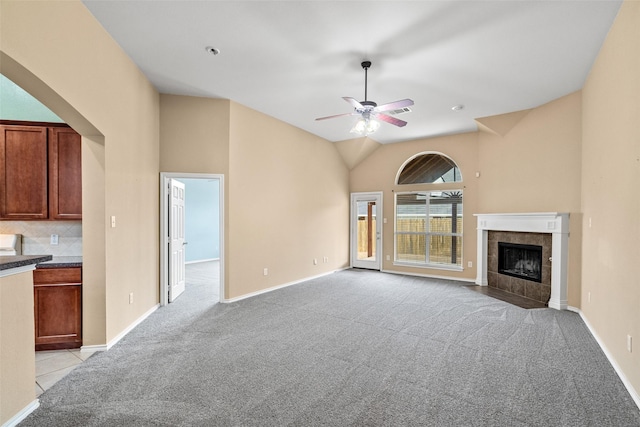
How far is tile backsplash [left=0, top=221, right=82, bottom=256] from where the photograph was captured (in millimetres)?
3357

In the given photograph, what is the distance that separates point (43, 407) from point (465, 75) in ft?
17.2

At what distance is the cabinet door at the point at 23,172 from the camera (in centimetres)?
319

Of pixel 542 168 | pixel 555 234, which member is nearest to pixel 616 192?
pixel 555 234

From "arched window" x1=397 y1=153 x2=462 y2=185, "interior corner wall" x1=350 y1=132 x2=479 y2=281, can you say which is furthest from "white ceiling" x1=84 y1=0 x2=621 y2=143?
"arched window" x1=397 y1=153 x2=462 y2=185

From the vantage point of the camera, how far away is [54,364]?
2.76 meters

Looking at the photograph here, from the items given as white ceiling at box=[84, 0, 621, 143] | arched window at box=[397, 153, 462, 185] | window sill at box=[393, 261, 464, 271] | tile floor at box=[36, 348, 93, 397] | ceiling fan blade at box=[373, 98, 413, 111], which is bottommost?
tile floor at box=[36, 348, 93, 397]

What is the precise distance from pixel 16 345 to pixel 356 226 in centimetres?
663

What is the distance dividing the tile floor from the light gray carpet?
11cm

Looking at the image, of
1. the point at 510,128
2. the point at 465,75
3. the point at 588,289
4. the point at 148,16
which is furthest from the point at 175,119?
the point at 588,289

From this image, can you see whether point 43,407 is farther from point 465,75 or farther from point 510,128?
point 510,128

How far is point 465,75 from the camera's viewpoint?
12.6 ft

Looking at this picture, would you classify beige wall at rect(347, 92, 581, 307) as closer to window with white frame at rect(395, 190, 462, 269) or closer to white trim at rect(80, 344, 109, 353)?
window with white frame at rect(395, 190, 462, 269)

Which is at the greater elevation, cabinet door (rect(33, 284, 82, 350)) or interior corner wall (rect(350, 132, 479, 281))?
interior corner wall (rect(350, 132, 479, 281))

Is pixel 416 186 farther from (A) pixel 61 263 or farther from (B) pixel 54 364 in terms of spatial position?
(B) pixel 54 364
